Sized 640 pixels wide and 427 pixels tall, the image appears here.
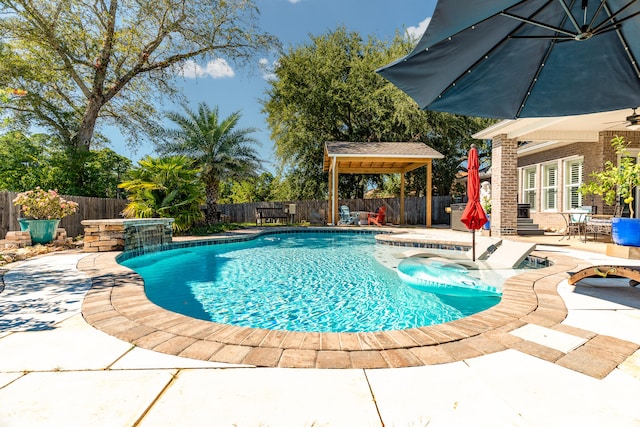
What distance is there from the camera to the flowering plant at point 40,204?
7.03m

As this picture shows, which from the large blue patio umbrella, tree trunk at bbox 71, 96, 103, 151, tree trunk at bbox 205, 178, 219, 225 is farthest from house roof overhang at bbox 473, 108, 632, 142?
tree trunk at bbox 71, 96, 103, 151

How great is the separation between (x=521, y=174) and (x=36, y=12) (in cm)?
2046

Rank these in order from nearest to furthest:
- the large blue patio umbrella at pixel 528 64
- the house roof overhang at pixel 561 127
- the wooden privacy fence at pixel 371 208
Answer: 1. the large blue patio umbrella at pixel 528 64
2. the house roof overhang at pixel 561 127
3. the wooden privacy fence at pixel 371 208

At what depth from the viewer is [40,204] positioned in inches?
280

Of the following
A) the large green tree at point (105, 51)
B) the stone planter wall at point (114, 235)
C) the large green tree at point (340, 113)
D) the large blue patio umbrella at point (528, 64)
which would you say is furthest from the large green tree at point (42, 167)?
the large blue patio umbrella at point (528, 64)

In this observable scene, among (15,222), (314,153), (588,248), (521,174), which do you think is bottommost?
(588,248)

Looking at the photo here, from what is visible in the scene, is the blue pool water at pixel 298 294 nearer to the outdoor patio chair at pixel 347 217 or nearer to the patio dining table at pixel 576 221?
the patio dining table at pixel 576 221

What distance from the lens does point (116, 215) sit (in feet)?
38.4

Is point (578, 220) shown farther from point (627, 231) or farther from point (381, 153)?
point (381, 153)

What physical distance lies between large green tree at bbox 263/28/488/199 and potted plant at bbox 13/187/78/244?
1331 centimetres

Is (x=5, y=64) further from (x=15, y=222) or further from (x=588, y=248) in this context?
(x=588, y=248)

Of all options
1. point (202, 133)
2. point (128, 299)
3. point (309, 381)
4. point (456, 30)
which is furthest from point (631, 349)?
point (202, 133)

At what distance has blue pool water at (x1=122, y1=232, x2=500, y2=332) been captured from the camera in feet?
12.3

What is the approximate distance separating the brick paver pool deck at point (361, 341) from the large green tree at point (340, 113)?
667 inches
